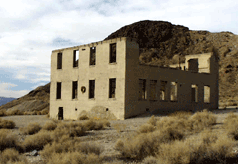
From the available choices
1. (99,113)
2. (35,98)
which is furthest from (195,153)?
(35,98)

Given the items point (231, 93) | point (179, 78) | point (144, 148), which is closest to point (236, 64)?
point (231, 93)

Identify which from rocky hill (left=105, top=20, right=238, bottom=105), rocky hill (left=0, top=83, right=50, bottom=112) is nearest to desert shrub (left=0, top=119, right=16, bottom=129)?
rocky hill (left=0, top=83, right=50, bottom=112)

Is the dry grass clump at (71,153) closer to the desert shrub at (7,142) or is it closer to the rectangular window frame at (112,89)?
the desert shrub at (7,142)

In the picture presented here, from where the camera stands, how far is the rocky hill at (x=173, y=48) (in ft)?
145

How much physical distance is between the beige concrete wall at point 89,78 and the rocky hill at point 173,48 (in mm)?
17913

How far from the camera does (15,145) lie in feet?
26.9

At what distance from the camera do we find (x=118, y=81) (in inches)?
746

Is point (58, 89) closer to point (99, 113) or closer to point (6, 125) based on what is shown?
point (99, 113)

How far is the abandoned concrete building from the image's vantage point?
1890cm

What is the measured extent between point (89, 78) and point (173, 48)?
5434 centimetres

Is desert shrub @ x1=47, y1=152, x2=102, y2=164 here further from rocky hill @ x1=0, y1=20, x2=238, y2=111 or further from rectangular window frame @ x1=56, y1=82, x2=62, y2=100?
rocky hill @ x1=0, y1=20, x2=238, y2=111

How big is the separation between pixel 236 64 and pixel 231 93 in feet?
31.3

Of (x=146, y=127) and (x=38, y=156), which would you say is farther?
(x=146, y=127)

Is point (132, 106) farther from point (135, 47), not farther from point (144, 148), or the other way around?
point (144, 148)
